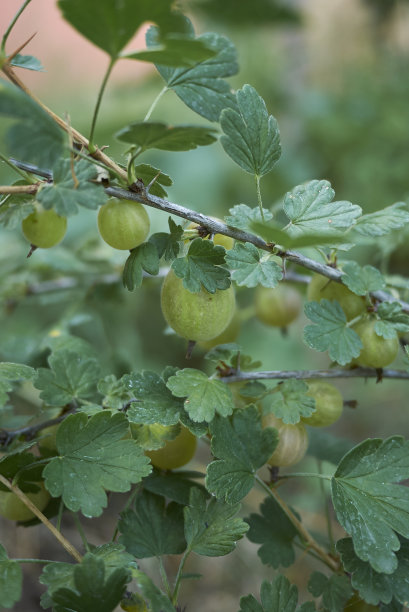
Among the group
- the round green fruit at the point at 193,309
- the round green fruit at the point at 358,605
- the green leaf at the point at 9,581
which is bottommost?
the round green fruit at the point at 358,605

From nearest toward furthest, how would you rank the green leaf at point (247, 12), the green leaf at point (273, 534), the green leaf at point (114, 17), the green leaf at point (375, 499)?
the green leaf at point (114, 17), the green leaf at point (375, 499), the green leaf at point (273, 534), the green leaf at point (247, 12)

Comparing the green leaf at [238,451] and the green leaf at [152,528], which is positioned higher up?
the green leaf at [238,451]

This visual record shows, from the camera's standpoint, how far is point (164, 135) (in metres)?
0.42

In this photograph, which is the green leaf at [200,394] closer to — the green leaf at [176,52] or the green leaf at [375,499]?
the green leaf at [375,499]

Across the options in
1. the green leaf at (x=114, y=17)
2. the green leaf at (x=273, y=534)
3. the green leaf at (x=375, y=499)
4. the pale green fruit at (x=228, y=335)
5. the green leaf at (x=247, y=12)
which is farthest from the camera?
the green leaf at (x=247, y=12)

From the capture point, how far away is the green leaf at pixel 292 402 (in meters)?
0.50

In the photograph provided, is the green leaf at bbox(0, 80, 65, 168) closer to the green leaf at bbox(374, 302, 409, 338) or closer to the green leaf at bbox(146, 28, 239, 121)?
the green leaf at bbox(146, 28, 239, 121)

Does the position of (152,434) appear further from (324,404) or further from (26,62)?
(26,62)

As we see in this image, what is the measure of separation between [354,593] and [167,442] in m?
0.23

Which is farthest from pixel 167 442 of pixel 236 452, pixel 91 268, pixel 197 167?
pixel 197 167

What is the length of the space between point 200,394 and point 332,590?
229 millimetres

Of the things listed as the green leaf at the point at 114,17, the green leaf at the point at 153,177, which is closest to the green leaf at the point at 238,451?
the green leaf at the point at 153,177

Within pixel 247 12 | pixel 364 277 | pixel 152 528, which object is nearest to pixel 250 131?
pixel 364 277

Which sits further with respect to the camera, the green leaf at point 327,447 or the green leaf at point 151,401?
the green leaf at point 327,447
